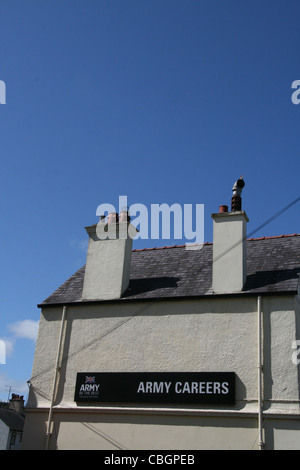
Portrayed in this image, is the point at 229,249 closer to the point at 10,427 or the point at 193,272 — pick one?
the point at 193,272

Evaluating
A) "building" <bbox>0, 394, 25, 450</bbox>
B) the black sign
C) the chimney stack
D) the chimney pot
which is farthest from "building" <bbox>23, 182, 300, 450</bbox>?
the chimney stack

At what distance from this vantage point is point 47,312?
556 inches

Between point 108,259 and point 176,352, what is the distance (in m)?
3.52

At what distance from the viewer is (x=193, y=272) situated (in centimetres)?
1377

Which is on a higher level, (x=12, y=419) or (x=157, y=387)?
(x=12, y=419)

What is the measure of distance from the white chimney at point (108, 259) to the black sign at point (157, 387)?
225 cm

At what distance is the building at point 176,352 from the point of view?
36.2 ft

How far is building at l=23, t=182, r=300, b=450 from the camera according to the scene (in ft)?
36.2

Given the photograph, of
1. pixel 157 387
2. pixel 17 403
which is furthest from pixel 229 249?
pixel 17 403

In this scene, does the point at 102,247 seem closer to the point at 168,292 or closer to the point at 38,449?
the point at 168,292

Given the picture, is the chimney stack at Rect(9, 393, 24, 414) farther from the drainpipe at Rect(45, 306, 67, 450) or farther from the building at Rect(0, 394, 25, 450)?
the drainpipe at Rect(45, 306, 67, 450)

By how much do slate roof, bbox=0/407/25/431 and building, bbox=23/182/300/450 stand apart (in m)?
27.4

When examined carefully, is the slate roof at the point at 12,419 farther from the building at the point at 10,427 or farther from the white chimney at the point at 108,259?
the white chimney at the point at 108,259

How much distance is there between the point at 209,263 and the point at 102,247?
3.16 metres
